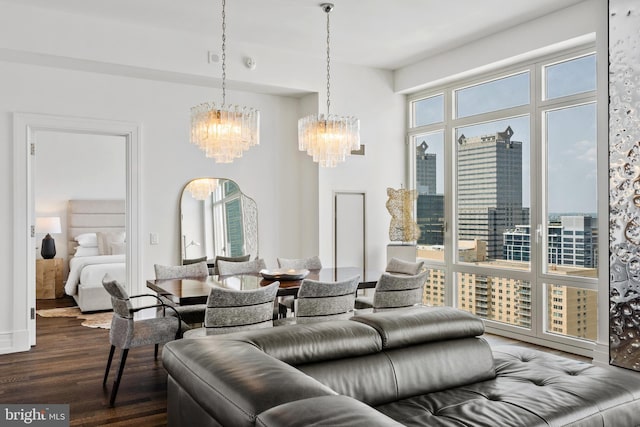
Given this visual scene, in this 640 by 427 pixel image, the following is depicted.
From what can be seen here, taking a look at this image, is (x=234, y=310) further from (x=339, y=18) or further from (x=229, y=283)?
(x=339, y=18)

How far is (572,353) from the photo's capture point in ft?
14.9

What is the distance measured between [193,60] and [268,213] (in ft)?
6.20

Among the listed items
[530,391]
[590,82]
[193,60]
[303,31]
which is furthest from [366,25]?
[530,391]

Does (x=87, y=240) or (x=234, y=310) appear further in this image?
(x=87, y=240)

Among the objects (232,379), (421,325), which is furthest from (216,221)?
(232,379)

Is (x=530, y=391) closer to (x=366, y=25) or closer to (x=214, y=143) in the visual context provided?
(x=214, y=143)

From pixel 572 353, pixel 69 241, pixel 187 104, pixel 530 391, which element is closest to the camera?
pixel 530 391

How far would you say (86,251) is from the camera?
803 centimetres

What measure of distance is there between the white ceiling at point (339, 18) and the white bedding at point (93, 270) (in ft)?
11.2

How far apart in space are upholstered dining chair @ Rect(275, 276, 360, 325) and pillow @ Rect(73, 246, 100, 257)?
5.85m

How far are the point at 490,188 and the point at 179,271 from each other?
3293 millimetres

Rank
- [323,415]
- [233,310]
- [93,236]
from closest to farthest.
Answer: [323,415], [233,310], [93,236]

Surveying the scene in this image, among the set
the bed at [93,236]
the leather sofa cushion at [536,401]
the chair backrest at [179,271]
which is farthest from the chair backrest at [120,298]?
the bed at [93,236]

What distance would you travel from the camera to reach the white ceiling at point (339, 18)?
4.30m
